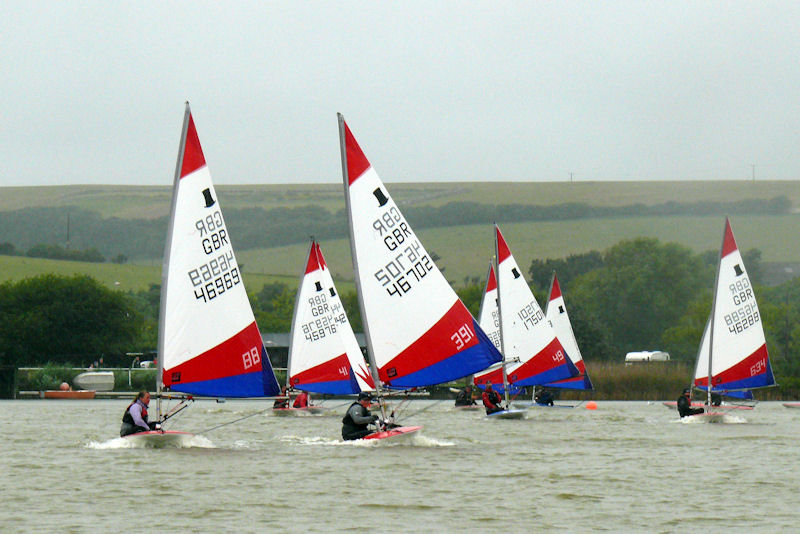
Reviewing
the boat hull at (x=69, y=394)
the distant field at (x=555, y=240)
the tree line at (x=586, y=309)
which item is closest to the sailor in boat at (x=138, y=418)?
the boat hull at (x=69, y=394)

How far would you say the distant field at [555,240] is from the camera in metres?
172

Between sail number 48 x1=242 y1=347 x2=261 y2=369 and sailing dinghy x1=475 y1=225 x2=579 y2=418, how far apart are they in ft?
79.3

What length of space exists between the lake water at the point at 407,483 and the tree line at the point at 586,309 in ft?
167

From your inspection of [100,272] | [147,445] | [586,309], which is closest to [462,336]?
[147,445]

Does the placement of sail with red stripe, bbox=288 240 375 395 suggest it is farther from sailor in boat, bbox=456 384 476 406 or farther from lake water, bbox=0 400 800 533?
lake water, bbox=0 400 800 533

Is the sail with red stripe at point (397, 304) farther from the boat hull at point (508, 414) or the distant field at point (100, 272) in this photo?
the distant field at point (100, 272)

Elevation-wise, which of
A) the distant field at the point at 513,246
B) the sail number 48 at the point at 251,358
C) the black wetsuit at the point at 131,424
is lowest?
the black wetsuit at the point at 131,424

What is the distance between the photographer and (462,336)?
2927 centimetres

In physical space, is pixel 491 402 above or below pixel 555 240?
below

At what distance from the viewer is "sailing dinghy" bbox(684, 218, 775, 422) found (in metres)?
46.5

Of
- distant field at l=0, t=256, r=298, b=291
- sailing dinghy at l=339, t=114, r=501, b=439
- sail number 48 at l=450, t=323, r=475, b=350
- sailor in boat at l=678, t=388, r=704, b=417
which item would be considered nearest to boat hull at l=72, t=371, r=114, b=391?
sailor in boat at l=678, t=388, r=704, b=417

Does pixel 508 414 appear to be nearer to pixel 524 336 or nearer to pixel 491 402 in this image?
pixel 491 402

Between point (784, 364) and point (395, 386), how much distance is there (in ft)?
192

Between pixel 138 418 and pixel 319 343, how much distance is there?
949 inches
